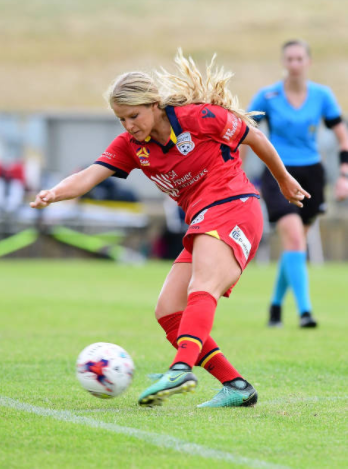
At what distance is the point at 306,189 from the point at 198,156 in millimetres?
3667

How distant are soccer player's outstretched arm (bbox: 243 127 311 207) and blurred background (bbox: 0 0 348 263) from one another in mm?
668

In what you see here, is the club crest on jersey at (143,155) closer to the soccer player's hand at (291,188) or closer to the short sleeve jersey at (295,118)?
the soccer player's hand at (291,188)

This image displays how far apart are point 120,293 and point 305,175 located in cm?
485

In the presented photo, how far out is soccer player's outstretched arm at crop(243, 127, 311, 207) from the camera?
4.32 meters

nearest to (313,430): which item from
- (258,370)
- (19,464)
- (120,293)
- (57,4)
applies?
(19,464)

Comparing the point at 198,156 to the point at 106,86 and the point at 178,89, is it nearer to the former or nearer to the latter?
the point at 178,89

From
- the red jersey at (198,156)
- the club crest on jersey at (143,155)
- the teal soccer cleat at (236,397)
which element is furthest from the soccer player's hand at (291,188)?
the teal soccer cleat at (236,397)

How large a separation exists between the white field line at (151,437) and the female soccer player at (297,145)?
12.9 feet

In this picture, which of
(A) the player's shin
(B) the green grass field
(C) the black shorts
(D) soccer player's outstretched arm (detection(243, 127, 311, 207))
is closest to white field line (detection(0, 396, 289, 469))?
(B) the green grass field

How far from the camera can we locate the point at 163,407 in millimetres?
4191

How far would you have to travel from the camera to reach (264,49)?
1729 inches

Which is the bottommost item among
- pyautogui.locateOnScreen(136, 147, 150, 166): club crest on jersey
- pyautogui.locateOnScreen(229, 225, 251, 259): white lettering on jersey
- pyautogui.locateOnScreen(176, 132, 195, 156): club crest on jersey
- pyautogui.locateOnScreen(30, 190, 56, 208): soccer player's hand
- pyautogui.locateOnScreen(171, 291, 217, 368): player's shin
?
pyautogui.locateOnScreen(171, 291, 217, 368): player's shin

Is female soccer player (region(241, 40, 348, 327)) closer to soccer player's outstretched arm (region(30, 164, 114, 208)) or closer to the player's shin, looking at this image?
soccer player's outstretched arm (region(30, 164, 114, 208))

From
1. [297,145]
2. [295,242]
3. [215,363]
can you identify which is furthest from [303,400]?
[297,145]
